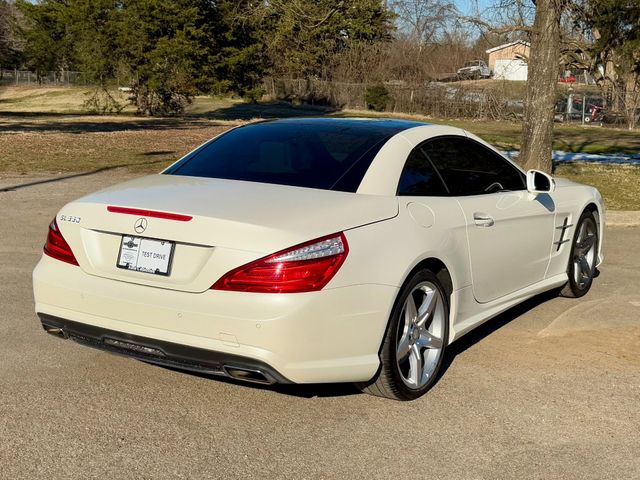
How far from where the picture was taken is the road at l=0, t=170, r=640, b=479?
373cm

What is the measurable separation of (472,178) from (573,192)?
5.42 ft

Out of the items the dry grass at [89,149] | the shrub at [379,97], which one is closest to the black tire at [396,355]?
the dry grass at [89,149]

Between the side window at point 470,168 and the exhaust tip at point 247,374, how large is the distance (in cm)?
185

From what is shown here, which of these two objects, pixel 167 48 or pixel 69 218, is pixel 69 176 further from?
pixel 167 48

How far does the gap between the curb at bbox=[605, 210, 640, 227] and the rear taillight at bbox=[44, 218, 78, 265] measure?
861 cm

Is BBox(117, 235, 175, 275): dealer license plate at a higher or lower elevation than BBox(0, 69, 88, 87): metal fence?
lower

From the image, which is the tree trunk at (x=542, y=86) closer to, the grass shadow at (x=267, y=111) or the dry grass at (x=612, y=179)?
the dry grass at (x=612, y=179)

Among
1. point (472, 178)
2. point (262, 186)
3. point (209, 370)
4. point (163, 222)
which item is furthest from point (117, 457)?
point (472, 178)

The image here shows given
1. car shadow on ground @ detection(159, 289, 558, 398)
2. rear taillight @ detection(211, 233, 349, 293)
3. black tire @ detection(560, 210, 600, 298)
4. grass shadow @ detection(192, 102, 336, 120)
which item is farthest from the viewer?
grass shadow @ detection(192, 102, 336, 120)

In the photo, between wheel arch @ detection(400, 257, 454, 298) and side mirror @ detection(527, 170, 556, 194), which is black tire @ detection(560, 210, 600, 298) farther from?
wheel arch @ detection(400, 257, 454, 298)

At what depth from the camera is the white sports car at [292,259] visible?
3.87 meters

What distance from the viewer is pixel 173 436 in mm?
4012

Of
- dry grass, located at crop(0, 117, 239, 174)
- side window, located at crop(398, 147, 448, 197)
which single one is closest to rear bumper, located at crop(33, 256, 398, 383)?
side window, located at crop(398, 147, 448, 197)

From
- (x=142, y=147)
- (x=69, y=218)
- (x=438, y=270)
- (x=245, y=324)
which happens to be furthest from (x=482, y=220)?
(x=142, y=147)
